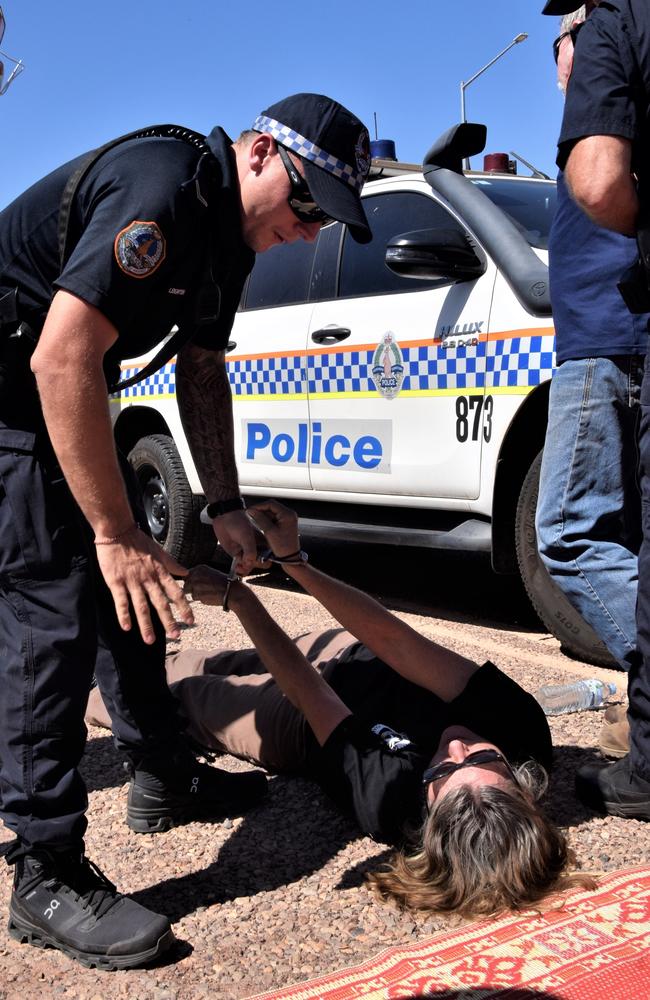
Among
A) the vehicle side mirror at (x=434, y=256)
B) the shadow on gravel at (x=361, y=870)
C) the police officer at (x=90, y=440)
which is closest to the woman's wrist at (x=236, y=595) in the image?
the police officer at (x=90, y=440)

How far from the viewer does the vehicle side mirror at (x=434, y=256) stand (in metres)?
4.01

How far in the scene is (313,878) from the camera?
2529 millimetres

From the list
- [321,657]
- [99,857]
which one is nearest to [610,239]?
[321,657]

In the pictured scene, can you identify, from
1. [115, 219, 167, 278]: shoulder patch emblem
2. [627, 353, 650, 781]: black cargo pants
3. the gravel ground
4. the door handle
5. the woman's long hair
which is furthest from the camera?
the door handle

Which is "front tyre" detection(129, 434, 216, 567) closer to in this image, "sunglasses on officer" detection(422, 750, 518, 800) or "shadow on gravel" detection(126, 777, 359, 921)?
"shadow on gravel" detection(126, 777, 359, 921)

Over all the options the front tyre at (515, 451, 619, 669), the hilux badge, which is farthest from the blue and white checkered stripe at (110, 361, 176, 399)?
the front tyre at (515, 451, 619, 669)

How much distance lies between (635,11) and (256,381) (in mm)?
3159

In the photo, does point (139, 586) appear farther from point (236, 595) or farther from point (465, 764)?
point (465, 764)

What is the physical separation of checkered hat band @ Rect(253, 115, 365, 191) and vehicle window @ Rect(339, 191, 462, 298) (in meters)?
2.25

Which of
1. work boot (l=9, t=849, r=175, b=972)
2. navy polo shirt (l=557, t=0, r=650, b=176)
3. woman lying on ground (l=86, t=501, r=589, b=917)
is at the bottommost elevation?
work boot (l=9, t=849, r=175, b=972)

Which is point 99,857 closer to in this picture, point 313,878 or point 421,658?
point 313,878

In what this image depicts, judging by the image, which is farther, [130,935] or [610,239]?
[610,239]

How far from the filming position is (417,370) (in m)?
4.38

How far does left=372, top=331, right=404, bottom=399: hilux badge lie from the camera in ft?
14.6
